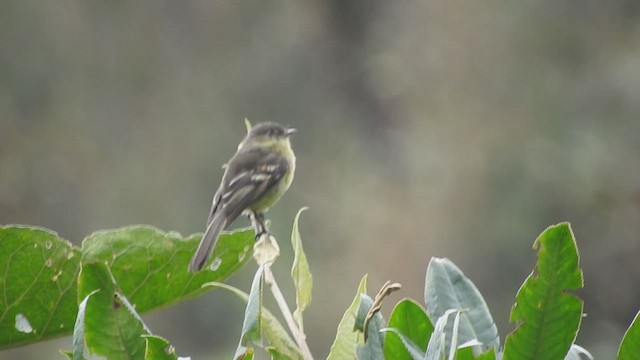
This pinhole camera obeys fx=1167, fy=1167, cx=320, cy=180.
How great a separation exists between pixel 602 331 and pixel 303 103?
5.96m

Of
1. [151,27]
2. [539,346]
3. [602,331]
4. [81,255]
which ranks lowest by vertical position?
[602,331]

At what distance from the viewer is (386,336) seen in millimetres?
1183

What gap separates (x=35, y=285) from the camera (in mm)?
1798

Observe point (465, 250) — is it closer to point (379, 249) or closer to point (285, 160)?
point (379, 249)

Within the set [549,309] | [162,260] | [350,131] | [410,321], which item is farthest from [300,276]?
[350,131]

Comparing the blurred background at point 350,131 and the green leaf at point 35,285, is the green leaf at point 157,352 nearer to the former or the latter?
the green leaf at point 35,285

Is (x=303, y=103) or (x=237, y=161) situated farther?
(x=303, y=103)

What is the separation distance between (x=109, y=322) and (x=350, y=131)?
1415 cm

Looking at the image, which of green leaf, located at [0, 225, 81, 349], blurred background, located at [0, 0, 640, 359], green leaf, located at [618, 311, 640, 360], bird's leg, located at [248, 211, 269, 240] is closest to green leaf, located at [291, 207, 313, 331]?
green leaf, located at [618, 311, 640, 360]

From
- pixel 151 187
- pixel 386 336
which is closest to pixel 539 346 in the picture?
pixel 386 336

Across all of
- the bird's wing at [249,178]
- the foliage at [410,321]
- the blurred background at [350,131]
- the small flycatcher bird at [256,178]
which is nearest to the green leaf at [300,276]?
the foliage at [410,321]

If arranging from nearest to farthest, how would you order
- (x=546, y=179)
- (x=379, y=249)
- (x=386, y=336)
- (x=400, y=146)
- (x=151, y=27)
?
1. (x=386, y=336)
2. (x=546, y=179)
3. (x=379, y=249)
4. (x=400, y=146)
5. (x=151, y=27)

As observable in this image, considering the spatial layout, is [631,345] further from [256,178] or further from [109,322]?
[256,178]

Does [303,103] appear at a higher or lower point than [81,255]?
higher
